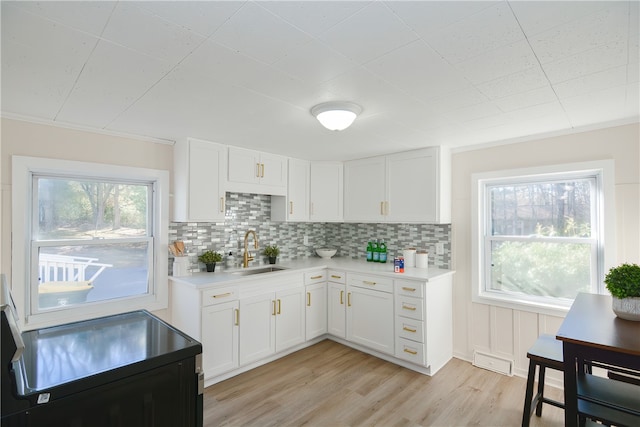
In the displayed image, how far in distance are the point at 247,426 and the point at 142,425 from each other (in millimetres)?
1271

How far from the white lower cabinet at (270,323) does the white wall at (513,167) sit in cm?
169

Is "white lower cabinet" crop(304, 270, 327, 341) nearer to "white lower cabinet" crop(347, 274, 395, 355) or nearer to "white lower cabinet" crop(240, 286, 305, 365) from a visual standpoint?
"white lower cabinet" crop(240, 286, 305, 365)

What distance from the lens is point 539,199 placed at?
304cm

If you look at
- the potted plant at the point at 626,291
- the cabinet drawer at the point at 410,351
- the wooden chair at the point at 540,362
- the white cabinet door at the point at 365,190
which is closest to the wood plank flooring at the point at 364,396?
the cabinet drawer at the point at 410,351

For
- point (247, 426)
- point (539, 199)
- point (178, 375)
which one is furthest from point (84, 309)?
point (539, 199)

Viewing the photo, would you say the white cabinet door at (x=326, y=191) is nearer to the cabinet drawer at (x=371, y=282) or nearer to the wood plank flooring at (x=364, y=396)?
the cabinet drawer at (x=371, y=282)

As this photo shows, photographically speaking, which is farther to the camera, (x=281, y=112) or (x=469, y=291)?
(x=469, y=291)

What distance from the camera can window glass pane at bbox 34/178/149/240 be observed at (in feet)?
8.33

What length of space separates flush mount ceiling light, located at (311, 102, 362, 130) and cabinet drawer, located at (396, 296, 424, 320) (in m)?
1.85

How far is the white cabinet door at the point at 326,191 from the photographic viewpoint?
4.06 meters

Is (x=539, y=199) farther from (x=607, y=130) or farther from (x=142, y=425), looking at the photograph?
(x=142, y=425)

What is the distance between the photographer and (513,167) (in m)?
3.06

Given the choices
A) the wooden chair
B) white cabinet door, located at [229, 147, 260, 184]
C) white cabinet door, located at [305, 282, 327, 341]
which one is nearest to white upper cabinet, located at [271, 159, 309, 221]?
white cabinet door, located at [229, 147, 260, 184]

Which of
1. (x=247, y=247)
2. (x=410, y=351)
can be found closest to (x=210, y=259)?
(x=247, y=247)
